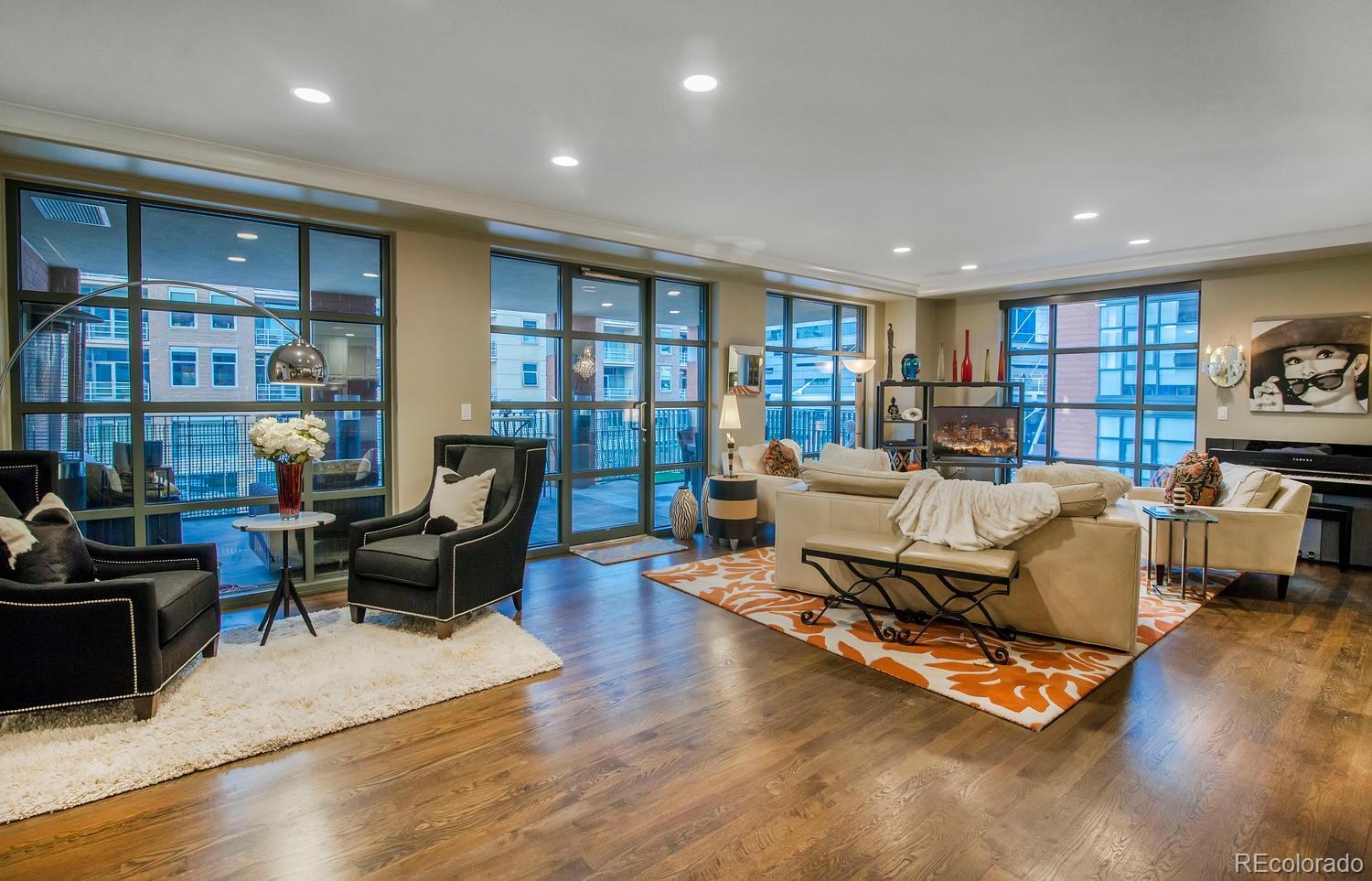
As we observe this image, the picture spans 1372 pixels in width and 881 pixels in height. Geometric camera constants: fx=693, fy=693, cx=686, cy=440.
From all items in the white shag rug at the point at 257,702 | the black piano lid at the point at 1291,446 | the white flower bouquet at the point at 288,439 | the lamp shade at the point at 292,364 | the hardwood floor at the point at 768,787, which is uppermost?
the lamp shade at the point at 292,364

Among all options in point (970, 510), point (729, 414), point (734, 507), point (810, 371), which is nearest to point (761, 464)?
point (729, 414)

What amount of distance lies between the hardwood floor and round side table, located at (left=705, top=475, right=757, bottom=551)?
2490mm

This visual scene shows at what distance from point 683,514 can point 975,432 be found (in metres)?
3.53

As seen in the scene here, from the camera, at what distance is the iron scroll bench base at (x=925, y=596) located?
348cm

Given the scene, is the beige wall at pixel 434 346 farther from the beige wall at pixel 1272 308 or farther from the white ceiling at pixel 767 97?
the beige wall at pixel 1272 308

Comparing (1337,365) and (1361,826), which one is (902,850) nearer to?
(1361,826)

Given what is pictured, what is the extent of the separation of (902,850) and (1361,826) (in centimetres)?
145

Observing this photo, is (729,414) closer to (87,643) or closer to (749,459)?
(749,459)

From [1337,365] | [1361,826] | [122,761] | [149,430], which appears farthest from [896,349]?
[122,761]

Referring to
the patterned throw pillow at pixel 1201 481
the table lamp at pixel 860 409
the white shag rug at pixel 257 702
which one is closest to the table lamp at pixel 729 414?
the table lamp at pixel 860 409

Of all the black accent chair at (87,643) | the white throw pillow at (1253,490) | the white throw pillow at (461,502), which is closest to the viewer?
the black accent chair at (87,643)

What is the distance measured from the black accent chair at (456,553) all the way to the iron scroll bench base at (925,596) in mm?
1697

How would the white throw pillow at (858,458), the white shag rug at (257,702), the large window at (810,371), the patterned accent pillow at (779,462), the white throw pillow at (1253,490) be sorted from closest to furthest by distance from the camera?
the white shag rug at (257,702) < the white throw pillow at (1253,490) < the white throw pillow at (858,458) < the patterned accent pillow at (779,462) < the large window at (810,371)

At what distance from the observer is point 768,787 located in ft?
7.65
